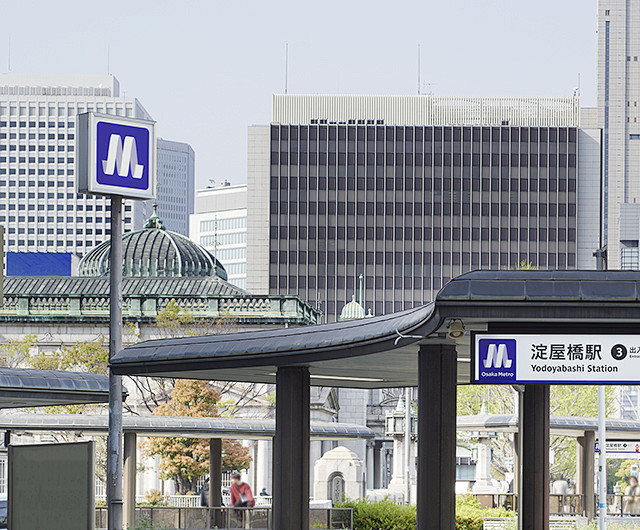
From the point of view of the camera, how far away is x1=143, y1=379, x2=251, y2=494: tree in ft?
150

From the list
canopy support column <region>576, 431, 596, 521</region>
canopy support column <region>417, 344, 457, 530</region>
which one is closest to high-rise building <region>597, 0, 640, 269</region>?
canopy support column <region>576, 431, 596, 521</region>

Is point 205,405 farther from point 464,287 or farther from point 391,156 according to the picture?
point 391,156

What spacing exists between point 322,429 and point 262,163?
377 ft

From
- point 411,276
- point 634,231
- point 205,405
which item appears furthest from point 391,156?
point 205,405

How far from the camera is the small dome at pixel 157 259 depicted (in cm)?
6744

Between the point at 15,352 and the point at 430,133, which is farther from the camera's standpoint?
the point at 430,133

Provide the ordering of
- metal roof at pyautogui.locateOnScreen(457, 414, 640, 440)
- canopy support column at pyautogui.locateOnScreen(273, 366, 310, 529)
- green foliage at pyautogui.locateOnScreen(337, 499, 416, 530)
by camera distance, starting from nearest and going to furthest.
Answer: canopy support column at pyautogui.locateOnScreen(273, 366, 310, 529), green foliage at pyautogui.locateOnScreen(337, 499, 416, 530), metal roof at pyautogui.locateOnScreen(457, 414, 640, 440)

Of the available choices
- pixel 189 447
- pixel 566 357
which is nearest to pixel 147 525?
pixel 566 357

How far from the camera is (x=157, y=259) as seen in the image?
6769cm

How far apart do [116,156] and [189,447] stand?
1179 inches

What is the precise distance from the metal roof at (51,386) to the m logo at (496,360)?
7.29m

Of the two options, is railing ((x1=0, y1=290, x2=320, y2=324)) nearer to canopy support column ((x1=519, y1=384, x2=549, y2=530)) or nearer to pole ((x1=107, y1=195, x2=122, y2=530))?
canopy support column ((x1=519, y1=384, x2=549, y2=530))

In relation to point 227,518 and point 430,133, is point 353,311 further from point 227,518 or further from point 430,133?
point 227,518

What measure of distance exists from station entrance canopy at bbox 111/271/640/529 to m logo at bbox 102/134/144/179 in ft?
7.86
